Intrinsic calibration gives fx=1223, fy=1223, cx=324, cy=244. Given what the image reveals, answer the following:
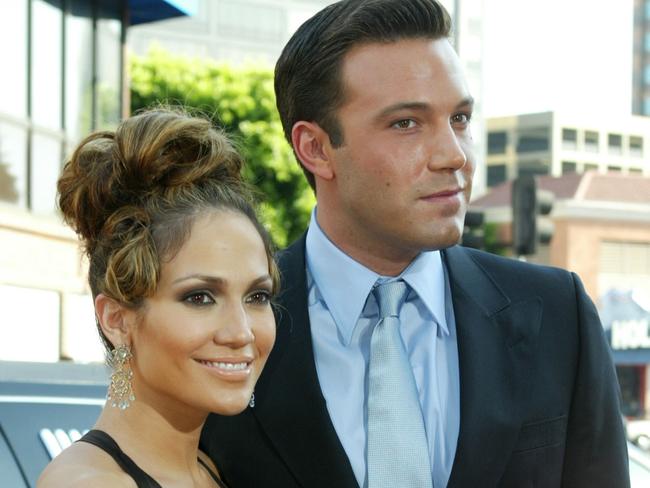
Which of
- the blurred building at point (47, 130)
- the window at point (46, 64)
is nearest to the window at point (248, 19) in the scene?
the blurred building at point (47, 130)

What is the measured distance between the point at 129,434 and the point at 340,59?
101 centimetres

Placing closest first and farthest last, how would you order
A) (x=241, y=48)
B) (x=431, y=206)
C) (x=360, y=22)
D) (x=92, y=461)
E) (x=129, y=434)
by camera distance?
(x=92, y=461)
(x=129, y=434)
(x=431, y=206)
(x=360, y=22)
(x=241, y=48)

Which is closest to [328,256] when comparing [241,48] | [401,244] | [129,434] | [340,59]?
[401,244]

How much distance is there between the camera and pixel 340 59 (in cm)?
289

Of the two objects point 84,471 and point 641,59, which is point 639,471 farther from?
point 641,59

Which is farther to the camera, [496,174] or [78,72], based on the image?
[496,174]

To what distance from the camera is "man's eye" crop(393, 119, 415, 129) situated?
273 cm

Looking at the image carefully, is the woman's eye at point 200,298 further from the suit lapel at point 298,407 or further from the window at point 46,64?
the window at point 46,64

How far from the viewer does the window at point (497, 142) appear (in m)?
104

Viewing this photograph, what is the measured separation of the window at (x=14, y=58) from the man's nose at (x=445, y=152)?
13622 mm

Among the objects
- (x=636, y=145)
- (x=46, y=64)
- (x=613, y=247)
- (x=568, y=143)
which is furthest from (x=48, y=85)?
(x=636, y=145)

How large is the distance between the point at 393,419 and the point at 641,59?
112109mm

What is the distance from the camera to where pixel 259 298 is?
2551 millimetres

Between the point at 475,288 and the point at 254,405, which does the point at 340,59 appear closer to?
the point at 475,288
